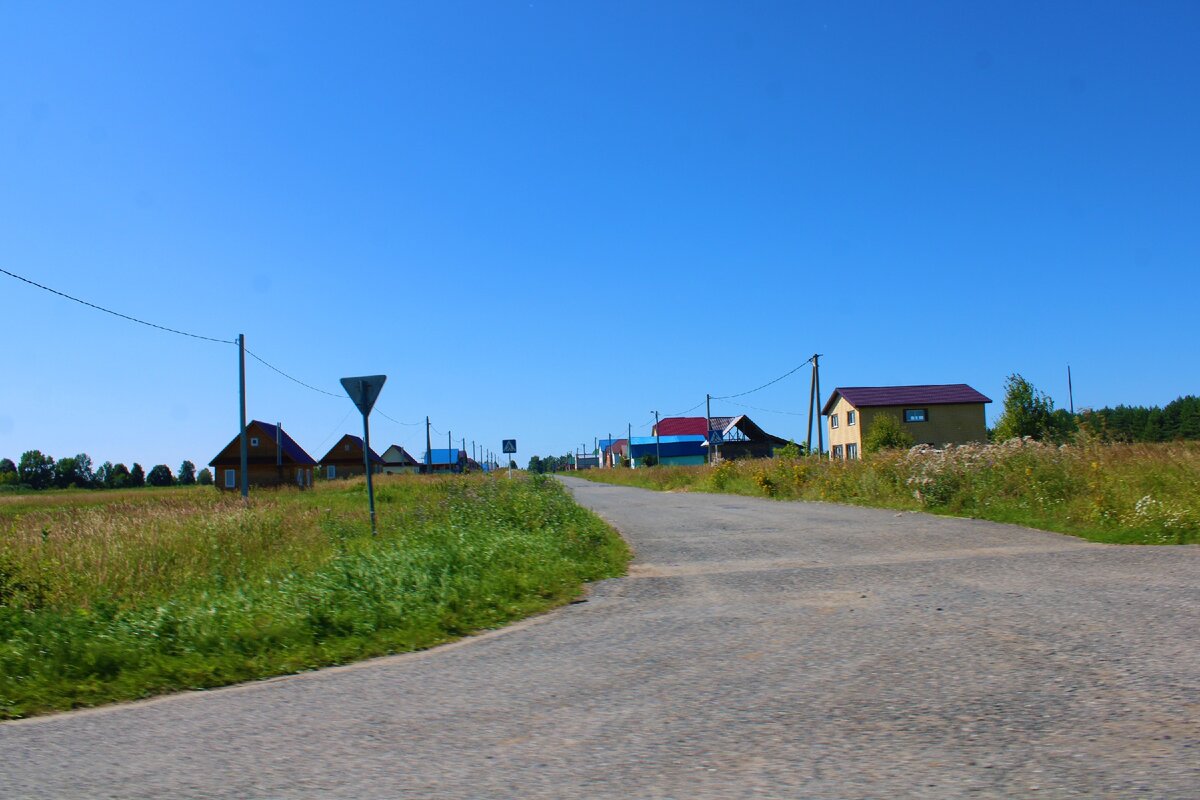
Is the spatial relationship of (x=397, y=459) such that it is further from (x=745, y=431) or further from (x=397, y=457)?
(x=745, y=431)

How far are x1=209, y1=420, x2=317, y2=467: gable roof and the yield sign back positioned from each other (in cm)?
5138

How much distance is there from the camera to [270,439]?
68.1 meters

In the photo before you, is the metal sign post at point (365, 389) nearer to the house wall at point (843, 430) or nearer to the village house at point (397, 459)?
the house wall at point (843, 430)

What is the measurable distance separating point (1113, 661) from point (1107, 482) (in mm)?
10730

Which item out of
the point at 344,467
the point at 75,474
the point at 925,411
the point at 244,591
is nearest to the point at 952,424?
the point at 925,411

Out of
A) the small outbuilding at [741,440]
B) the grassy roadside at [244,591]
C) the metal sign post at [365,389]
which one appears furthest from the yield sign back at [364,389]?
the small outbuilding at [741,440]

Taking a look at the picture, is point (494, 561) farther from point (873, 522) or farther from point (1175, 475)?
point (1175, 475)

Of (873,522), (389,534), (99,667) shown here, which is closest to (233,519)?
(389,534)

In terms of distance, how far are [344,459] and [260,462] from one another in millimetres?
26129

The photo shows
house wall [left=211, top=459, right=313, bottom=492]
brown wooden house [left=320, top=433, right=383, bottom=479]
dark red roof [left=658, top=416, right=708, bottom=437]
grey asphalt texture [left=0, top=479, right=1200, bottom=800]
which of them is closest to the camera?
grey asphalt texture [left=0, top=479, right=1200, bottom=800]

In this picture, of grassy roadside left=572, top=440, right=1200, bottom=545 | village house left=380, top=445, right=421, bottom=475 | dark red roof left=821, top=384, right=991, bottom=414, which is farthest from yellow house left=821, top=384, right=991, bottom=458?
village house left=380, top=445, right=421, bottom=475

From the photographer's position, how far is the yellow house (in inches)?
2287

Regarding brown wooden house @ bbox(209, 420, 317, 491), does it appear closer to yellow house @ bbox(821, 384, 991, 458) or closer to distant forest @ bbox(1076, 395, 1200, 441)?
yellow house @ bbox(821, 384, 991, 458)

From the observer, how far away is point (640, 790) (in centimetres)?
374
